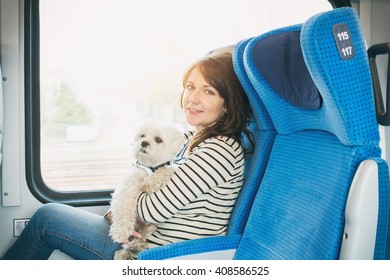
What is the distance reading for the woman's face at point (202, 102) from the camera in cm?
169

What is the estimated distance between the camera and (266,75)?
1.44 meters

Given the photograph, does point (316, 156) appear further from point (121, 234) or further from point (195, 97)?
point (121, 234)

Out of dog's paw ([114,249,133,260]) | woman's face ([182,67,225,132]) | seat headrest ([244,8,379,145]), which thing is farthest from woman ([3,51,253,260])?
seat headrest ([244,8,379,145])

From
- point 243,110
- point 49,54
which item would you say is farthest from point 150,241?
point 49,54

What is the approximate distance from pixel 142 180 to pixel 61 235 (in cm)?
64

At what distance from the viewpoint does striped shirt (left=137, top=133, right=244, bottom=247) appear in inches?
59.9

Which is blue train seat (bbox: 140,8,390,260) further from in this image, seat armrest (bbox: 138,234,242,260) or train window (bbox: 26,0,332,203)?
train window (bbox: 26,0,332,203)

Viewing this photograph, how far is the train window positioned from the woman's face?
747 mm

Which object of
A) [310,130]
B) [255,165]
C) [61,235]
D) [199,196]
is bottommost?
[61,235]

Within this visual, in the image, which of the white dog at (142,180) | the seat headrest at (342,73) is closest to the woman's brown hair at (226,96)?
the white dog at (142,180)

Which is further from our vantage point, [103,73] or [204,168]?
[103,73]

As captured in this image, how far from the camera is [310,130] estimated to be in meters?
1.39

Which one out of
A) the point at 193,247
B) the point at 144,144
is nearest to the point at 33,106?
the point at 144,144
